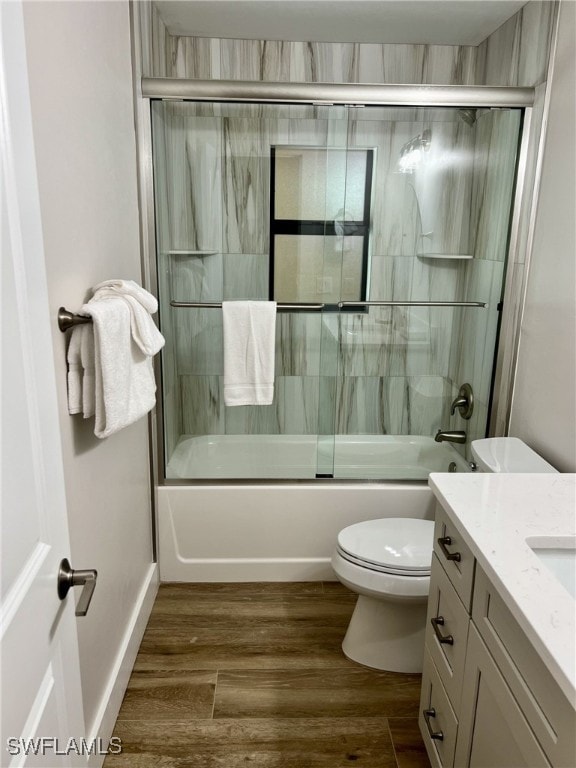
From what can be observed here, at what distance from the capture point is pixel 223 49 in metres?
2.67

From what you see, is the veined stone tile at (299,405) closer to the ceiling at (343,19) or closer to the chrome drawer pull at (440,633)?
the chrome drawer pull at (440,633)

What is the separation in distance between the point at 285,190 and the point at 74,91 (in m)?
1.18

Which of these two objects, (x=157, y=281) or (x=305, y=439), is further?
(x=305, y=439)

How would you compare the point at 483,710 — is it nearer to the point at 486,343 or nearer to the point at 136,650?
the point at 136,650

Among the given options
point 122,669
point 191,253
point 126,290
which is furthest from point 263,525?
point 126,290

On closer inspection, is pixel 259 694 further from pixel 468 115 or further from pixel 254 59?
pixel 254 59

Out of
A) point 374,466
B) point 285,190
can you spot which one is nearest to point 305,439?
point 374,466

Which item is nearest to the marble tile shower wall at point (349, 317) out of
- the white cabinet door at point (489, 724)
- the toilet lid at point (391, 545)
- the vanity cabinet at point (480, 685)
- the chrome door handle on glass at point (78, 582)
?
the toilet lid at point (391, 545)

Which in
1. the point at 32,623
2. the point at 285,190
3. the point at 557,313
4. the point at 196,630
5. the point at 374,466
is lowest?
the point at 196,630

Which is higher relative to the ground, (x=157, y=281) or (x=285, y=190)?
(x=285, y=190)

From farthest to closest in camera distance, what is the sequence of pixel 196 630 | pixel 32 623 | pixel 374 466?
pixel 374 466, pixel 196 630, pixel 32 623

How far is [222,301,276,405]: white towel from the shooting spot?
2408 mm

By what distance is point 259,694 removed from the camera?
1.89 m

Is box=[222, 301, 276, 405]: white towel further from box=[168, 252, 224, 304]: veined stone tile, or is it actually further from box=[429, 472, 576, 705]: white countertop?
box=[429, 472, 576, 705]: white countertop
